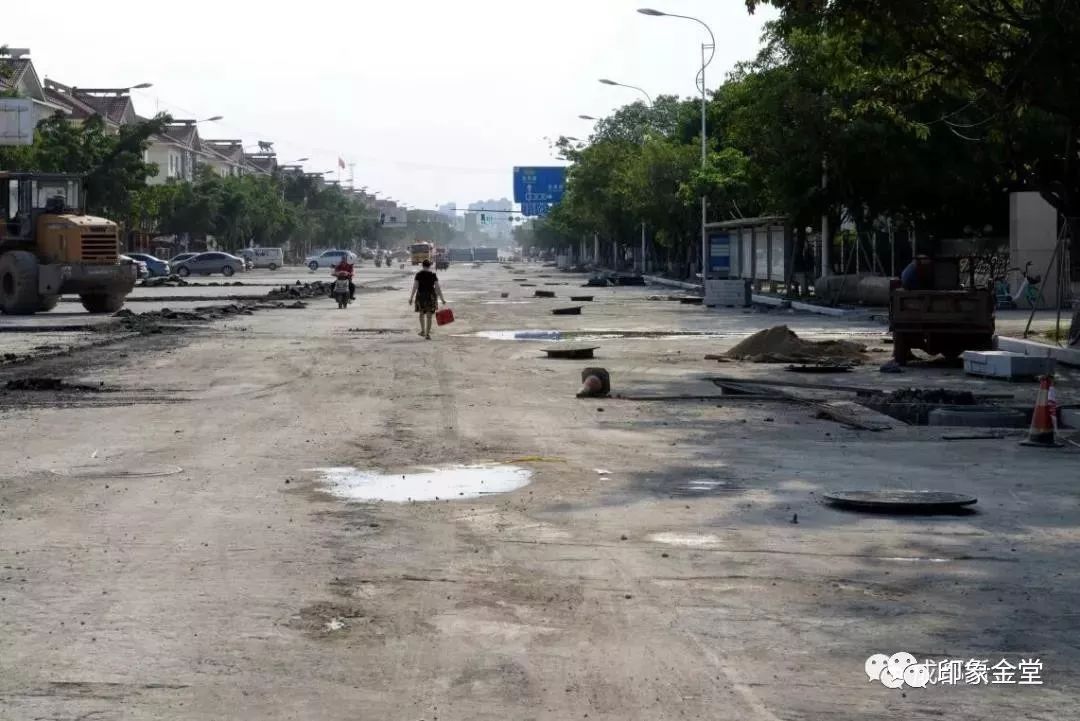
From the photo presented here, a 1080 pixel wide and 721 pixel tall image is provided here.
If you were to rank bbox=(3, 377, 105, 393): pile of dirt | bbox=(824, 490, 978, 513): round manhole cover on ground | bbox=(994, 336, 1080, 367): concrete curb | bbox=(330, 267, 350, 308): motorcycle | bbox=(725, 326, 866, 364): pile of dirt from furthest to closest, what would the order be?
1. bbox=(330, 267, 350, 308): motorcycle
2. bbox=(725, 326, 866, 364): pile of dirt
3. bbox=(994, 336, 1080, 367): concrete curb
4. bbox=(3, 377, 105, 393): pile of dirt
5. bbox=(824, 490, 978, 513): round manhole cover on ground

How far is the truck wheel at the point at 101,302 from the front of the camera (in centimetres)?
4113

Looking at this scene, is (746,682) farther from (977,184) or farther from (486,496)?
(977,184)

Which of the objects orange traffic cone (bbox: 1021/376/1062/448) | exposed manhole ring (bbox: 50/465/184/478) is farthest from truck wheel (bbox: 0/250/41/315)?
orange traffic cone (bbox: 1021/376/1062/448)

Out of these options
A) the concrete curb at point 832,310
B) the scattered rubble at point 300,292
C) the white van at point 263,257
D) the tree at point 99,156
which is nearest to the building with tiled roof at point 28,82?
the tree at point 99,156

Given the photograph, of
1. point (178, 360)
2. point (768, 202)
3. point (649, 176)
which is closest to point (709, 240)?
point (649, 176)

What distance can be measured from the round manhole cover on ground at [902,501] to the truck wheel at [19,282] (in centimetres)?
3117

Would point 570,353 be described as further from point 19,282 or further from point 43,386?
point 19,282

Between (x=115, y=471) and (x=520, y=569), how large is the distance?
5018mm

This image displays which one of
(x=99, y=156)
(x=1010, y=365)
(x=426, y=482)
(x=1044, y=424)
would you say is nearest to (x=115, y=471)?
(x=426, y=482)

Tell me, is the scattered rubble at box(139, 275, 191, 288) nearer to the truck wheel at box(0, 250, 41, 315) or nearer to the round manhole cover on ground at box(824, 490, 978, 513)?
the truck wheel at box(0, 250, 41, 315)

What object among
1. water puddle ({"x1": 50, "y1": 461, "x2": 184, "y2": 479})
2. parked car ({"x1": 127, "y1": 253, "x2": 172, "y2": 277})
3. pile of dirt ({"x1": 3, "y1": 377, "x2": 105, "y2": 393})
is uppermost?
parked car ({"x1": 127, "y1": 253, "x2": 172, "y2": 277})

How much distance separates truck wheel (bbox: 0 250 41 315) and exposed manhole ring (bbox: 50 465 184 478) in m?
27.5

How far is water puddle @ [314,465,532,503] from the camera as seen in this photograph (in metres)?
11.2

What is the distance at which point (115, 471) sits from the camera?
12.5 meters
